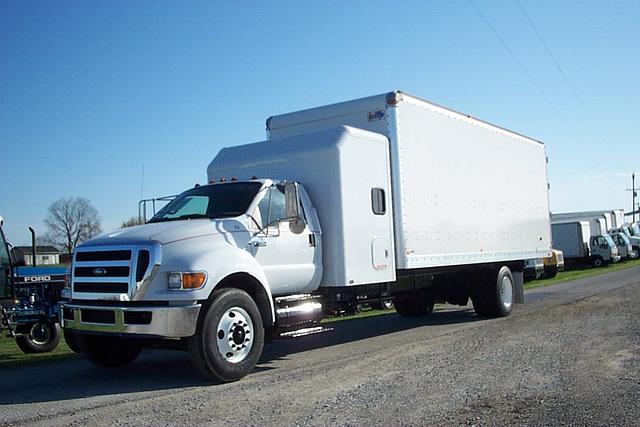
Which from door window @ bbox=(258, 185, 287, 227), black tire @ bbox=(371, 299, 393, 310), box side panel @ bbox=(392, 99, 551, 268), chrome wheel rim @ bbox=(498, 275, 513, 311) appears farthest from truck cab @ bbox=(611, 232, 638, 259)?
door window @ bbox=(258, 185, 287, 227)

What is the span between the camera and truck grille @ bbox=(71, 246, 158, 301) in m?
7.41

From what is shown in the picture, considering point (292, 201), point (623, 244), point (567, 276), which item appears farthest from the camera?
point (623, 244)

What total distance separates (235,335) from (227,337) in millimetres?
132

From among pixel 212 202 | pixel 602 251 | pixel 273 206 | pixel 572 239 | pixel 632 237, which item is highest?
pixel 632 237

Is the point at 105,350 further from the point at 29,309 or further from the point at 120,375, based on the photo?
the point at 29,309

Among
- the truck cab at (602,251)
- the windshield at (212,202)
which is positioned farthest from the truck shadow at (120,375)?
the truck cab at (602,251)

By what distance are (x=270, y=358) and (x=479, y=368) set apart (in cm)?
312

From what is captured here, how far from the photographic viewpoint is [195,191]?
951 centimetres

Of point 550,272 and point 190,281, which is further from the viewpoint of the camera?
point 550,272

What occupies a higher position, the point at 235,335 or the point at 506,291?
the point at 506,291

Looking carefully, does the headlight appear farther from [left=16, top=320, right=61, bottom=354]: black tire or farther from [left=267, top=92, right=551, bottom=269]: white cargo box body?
[left=16, top=320, right=61, bottom=354]: black tire

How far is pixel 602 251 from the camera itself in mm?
42125

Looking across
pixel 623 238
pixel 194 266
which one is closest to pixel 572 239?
pixel 623 238

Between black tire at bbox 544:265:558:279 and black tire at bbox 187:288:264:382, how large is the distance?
2592cm
